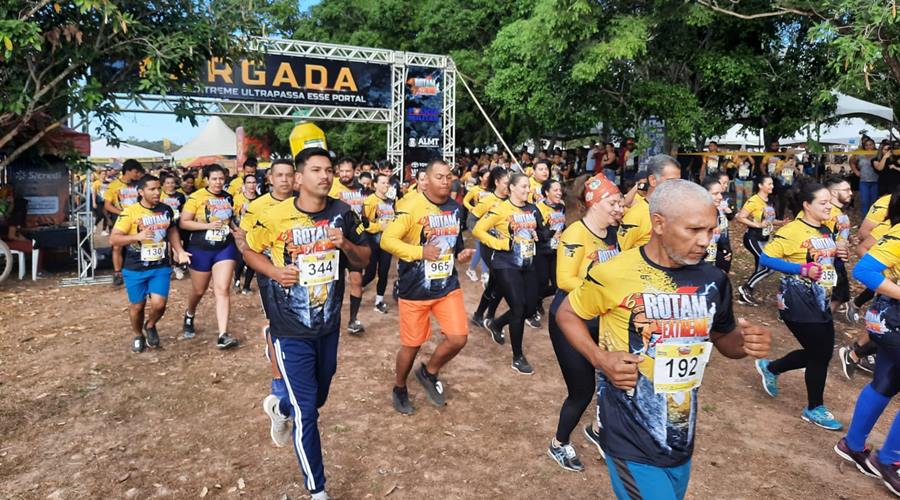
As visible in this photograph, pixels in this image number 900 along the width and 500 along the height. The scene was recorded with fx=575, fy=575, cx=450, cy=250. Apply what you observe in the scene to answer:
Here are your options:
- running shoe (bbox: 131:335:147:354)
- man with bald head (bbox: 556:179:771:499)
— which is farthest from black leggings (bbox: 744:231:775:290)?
running shoe (bbox: 131:335:147:354)

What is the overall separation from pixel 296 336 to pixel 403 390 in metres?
1.76

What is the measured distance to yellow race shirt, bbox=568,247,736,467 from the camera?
2.47 m

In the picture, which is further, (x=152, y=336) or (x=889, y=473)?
(x=152, y=336)

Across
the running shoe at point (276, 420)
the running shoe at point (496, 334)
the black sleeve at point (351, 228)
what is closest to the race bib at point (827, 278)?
the running shoe at point (496, 334)

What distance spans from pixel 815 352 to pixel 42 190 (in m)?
13.6

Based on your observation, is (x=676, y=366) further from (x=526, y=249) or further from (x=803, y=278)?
(x=526, y=249)

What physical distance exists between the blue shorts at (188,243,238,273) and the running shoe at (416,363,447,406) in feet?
9.87

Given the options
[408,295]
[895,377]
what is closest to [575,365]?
[408,295]

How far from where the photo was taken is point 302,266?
3.83 m

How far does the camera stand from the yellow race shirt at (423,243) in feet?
16.4

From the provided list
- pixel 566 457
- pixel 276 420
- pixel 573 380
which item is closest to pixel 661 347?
pixel 573 380

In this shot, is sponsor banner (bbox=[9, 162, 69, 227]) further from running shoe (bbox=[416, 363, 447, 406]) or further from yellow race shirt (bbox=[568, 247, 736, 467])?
yellow race shirt (bbox=[568, 247, 736, 467])

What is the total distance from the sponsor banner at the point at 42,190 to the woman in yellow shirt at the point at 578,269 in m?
11.9

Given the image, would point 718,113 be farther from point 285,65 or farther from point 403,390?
point 403,390
